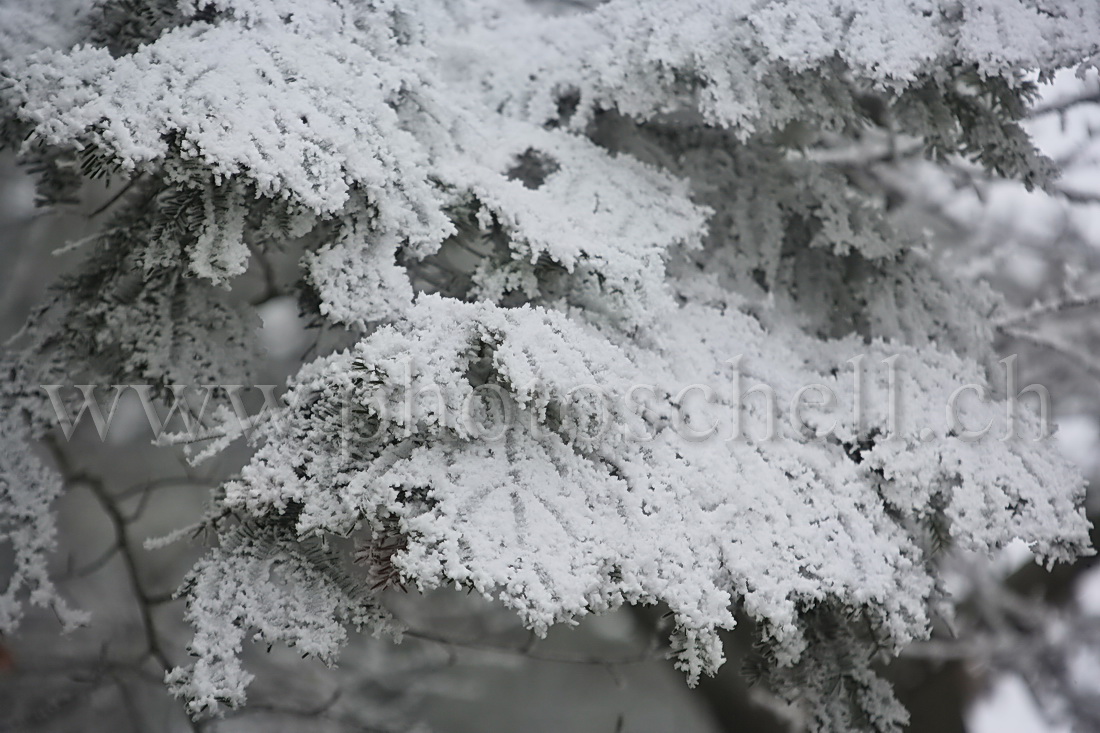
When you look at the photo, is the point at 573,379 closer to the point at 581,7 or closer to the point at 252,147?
the point at 252,147

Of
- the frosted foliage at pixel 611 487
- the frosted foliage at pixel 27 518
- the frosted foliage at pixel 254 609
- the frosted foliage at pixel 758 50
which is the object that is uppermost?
the frosted foliage at pixel 758 50

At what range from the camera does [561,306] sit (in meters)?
1.14

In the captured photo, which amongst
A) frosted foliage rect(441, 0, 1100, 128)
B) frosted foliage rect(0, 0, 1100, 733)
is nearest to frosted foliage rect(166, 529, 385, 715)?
frosted foliage rect(0, 0, 1100, 733)

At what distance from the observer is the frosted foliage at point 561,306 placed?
91 cm

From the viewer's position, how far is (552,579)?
2.74 ft

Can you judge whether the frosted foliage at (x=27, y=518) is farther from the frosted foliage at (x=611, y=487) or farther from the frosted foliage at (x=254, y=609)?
the frosted foliage at (x=611, y=487)

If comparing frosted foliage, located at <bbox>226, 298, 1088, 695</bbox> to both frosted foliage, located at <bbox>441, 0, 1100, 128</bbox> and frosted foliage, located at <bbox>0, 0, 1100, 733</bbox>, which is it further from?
frosted foliage, located at <bbox>441, 0, 1100, 128</bbox>

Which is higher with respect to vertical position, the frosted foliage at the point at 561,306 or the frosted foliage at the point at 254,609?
the frosted foliage at the point at 561,306

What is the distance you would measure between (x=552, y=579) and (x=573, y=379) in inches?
8.9

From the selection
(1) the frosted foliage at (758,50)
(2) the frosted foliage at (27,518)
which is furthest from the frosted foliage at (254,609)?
(1) the frosted foliage at (758,50)

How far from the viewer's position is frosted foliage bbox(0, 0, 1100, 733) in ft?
3.00

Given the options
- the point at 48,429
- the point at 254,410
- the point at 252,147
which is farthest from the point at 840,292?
the point at 48,429

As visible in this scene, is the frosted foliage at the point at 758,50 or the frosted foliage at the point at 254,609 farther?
the frosted foliage at the point at 758,50

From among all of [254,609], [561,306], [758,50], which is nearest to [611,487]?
[561,306]
